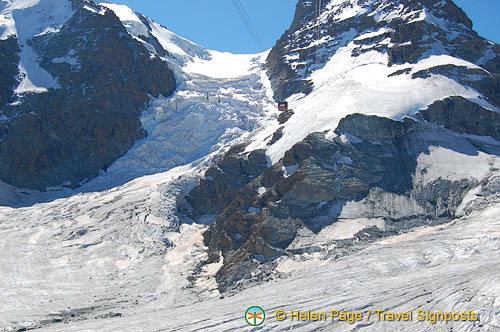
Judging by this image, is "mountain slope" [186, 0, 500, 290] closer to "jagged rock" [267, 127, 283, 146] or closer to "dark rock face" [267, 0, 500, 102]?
"jagged rock" [267, 127, 283, 146]

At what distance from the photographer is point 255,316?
30.2 m

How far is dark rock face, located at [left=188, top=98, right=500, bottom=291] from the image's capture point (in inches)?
1811

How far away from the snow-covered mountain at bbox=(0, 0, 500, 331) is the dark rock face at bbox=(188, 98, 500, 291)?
0.66ft

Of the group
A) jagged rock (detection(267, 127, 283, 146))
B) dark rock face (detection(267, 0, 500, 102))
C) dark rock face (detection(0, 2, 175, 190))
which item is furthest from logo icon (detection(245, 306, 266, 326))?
dark rock face (detection(0, 2, 175, 190))

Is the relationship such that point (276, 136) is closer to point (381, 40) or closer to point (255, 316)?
point (381, 40)

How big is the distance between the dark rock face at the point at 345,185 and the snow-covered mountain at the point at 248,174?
0.20 m

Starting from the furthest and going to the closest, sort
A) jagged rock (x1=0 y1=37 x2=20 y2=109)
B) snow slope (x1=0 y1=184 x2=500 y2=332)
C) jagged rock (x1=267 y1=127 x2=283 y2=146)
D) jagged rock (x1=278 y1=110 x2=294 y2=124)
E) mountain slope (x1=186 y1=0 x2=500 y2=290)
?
jagged rock (x1=0 y1=37 x2=20 y2=109) → jagged rock (x1=278 y1=110 x2=294 y2=124) → jagged rock (x1=267 y1=127 x2=283 y2=146) → mountain slope (x1=186 y1=0 x2=500 y2=290) → snow slope (x1=0 y1=184 x2=500 y2=332)

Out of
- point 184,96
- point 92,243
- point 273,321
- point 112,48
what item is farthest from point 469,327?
point 112,48

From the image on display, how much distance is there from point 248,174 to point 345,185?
15659 millimetres

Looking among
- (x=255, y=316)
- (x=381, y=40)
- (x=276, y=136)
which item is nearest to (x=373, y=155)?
(x=276, y=136)

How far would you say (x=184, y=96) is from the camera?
9188 cm

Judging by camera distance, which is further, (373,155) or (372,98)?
(372,98)

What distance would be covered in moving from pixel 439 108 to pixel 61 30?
225 ft

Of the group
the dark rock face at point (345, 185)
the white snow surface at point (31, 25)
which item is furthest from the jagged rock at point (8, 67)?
the dark rock face at point (345, 185)
